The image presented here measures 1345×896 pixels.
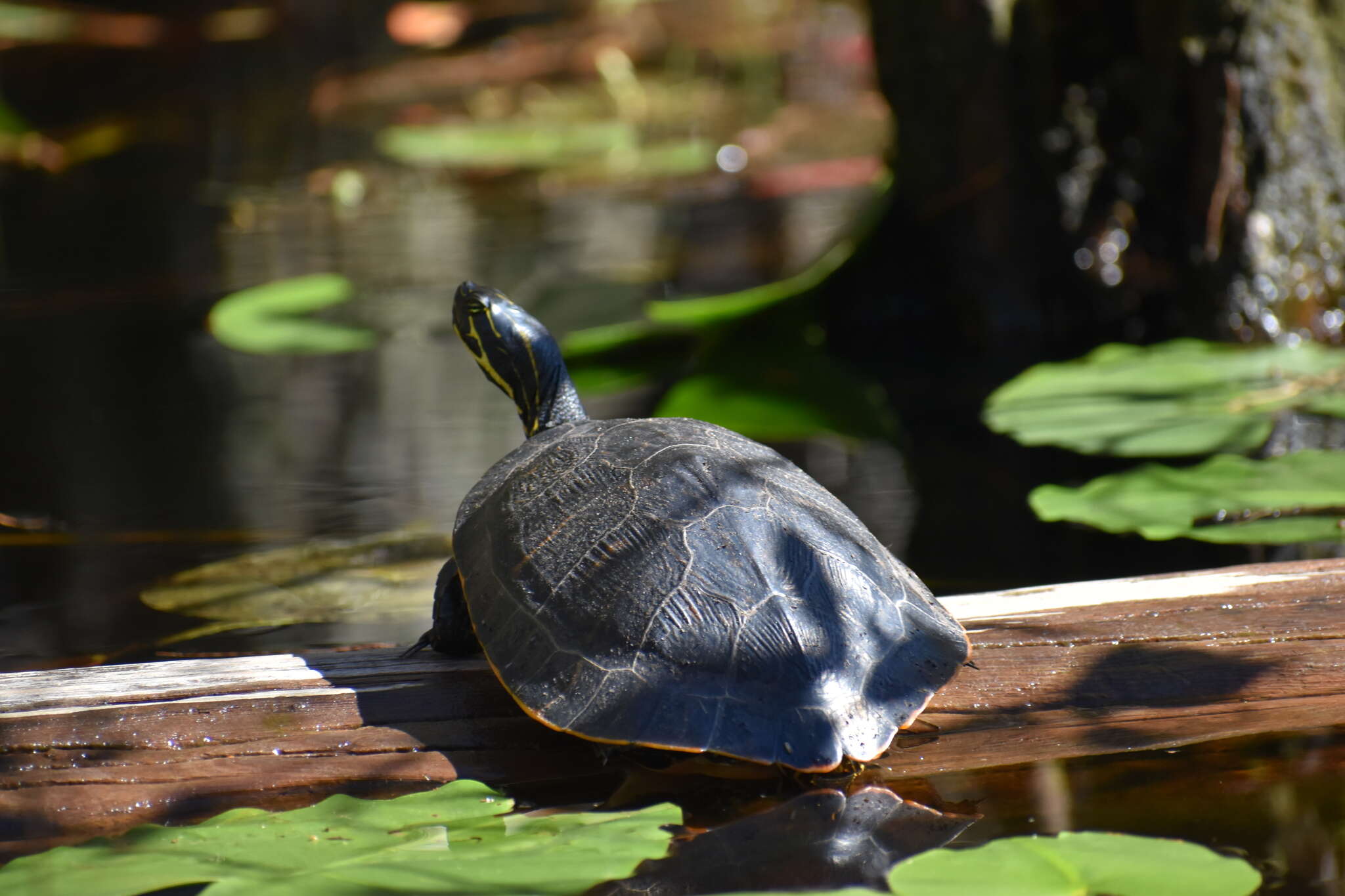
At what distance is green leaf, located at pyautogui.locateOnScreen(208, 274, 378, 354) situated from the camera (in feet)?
12.6

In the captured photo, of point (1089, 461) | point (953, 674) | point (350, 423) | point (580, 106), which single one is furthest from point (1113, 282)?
point (580, 106)

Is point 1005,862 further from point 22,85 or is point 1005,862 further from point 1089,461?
point 22,85

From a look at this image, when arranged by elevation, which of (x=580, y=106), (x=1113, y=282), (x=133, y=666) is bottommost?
(x=133, y=666)

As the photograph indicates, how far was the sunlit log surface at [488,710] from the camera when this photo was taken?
5.16ft

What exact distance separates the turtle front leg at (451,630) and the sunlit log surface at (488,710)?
0.03 m

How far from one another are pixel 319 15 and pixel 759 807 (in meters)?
9.30

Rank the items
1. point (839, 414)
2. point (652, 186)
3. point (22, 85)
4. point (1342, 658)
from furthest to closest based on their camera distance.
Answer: point (22, 85) < point (652, 186) < point (839, 414) < point (1342, 658)

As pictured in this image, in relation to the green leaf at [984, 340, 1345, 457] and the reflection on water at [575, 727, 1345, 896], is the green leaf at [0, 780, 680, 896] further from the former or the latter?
the green leaf at [984, 340, 1345, 457]

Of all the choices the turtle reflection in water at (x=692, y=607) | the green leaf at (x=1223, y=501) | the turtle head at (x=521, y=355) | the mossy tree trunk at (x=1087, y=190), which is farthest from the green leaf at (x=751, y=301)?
the turtle reflection in water at (x=692, y=607)

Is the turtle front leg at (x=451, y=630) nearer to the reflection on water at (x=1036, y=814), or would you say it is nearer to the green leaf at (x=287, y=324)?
the reflection on water at (x=1036, y=814)

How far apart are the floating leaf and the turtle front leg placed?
46cm

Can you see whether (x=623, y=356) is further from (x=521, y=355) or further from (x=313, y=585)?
(x=313, y=585)

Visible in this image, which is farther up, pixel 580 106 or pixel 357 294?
pixel 580 106

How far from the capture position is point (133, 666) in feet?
5.67
